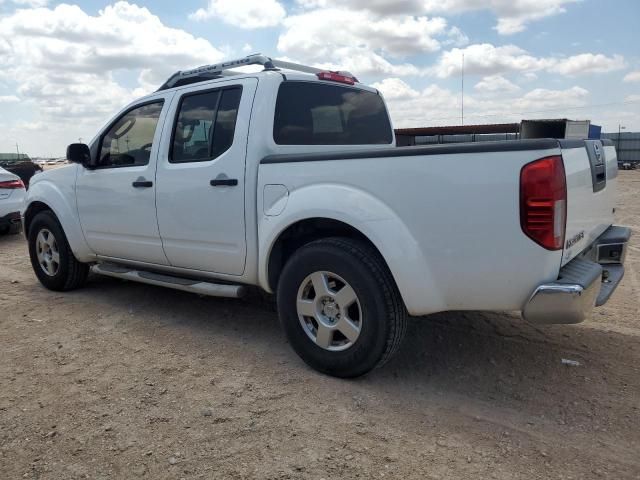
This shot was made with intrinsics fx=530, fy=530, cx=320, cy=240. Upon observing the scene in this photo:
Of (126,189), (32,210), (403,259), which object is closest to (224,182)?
(126,189)

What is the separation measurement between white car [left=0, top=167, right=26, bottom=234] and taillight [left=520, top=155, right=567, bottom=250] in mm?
8924

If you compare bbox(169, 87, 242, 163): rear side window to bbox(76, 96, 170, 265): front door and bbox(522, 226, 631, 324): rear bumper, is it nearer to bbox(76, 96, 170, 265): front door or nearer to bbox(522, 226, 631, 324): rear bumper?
bbox(76, 96, 170, 265): front door

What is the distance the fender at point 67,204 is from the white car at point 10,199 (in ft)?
14.7

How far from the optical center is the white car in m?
9.14

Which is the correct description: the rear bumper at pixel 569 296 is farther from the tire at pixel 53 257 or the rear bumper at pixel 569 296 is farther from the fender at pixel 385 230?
the tire at pixel 53 257

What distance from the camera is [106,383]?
3314mm

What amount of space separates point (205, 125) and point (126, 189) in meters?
0.99

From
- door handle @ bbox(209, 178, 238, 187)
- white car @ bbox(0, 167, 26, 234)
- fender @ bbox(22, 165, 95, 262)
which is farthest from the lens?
white car @ bbox(0, 167, 26, 234)

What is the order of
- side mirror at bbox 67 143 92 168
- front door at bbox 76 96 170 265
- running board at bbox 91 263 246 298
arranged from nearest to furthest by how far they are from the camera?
running board at bbox 91 263 246 298, front door at bbox 76 96 170 265, side mirror at bbox 67 143 92 168

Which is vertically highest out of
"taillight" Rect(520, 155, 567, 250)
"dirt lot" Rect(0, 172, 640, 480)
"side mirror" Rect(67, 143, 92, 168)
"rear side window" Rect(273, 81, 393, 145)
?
"rear side window" Rect(273, 81, 393, 145)

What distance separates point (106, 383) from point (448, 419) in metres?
2.08

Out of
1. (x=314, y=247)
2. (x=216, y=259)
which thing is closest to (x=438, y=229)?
(x=314, y=247)

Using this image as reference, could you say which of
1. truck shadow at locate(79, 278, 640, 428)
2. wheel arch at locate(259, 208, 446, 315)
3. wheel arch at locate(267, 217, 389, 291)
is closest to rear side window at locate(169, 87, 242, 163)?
wheel arch at locate(267, 217, 389, 291)

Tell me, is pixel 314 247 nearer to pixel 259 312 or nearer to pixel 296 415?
pixel 296 415
